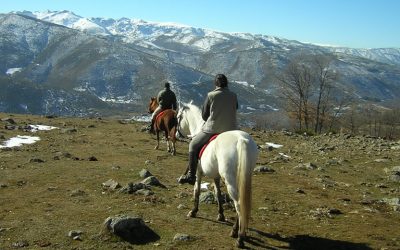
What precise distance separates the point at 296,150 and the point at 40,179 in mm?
17957

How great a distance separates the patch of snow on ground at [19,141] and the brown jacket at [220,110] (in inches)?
681

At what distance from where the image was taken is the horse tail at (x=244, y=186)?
34.1ft

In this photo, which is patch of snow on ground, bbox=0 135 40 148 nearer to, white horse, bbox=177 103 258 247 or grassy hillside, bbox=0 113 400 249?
grassy hillside, bbox=0 113 400 249

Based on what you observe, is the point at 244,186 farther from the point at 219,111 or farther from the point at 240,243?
the point at 219,111

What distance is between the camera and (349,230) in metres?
12.5

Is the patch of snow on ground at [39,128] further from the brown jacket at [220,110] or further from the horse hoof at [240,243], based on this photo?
the horse hoof at [240,243]

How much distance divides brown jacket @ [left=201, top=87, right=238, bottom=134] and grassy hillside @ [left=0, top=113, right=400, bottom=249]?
2674 millimetres

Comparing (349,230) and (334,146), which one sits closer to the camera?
(349,230)

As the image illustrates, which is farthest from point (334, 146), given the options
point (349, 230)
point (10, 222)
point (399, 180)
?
point (10, 222)

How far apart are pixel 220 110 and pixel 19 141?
19.5 m

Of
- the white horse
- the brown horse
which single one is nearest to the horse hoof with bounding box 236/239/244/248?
the white horse

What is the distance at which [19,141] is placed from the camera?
2816 centimetres

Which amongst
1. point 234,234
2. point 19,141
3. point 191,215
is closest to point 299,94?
point 19,141

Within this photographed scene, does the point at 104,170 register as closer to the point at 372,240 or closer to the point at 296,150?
the point at 372,240
